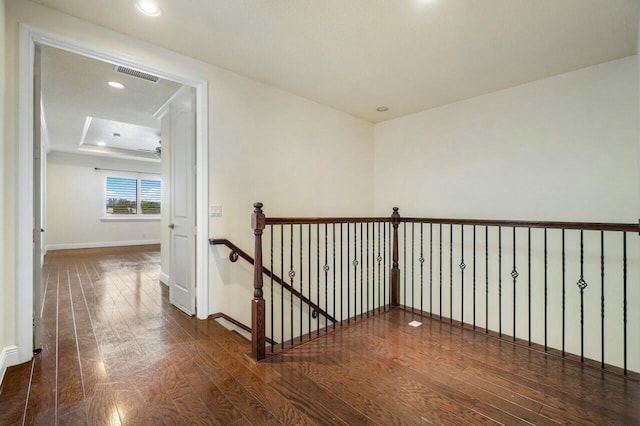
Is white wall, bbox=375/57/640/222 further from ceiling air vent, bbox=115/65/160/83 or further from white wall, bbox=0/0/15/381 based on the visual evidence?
white wall, bbox=0/0/15/381

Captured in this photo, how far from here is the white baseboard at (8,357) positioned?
1912 millimetres

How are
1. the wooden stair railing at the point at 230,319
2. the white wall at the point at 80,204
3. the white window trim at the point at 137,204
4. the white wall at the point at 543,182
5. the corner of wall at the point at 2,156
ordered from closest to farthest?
the corner of wall at the point at 2,156 < the white wall at the point at 543,182 < the wooden stair railing at the point at 230,319 < the white wall at the point at 80,204 < the white window trim at the point at 137,204

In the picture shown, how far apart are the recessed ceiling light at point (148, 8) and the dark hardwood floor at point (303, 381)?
8.26 feet

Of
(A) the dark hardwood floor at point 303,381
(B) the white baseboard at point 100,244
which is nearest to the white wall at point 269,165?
(A) the dark hardwood floor at point 303,381

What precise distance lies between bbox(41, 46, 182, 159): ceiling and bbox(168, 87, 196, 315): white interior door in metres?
0.48

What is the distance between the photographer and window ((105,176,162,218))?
8.62 meters

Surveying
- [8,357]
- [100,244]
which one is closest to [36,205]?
[8,357]

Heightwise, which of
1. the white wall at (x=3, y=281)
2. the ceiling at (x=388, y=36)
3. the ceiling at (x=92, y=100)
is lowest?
the white wall at (x=3, y=281)

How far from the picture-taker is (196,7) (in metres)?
2.10

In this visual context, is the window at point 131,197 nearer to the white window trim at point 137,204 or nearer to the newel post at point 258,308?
the white window trim at point 137,204

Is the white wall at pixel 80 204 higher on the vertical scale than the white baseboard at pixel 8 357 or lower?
higher

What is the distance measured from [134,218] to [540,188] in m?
9.88

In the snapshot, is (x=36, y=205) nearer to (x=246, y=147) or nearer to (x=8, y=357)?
(x=8, y=357)

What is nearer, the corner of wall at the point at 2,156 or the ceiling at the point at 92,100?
the corner of wall at the point at 2,156
